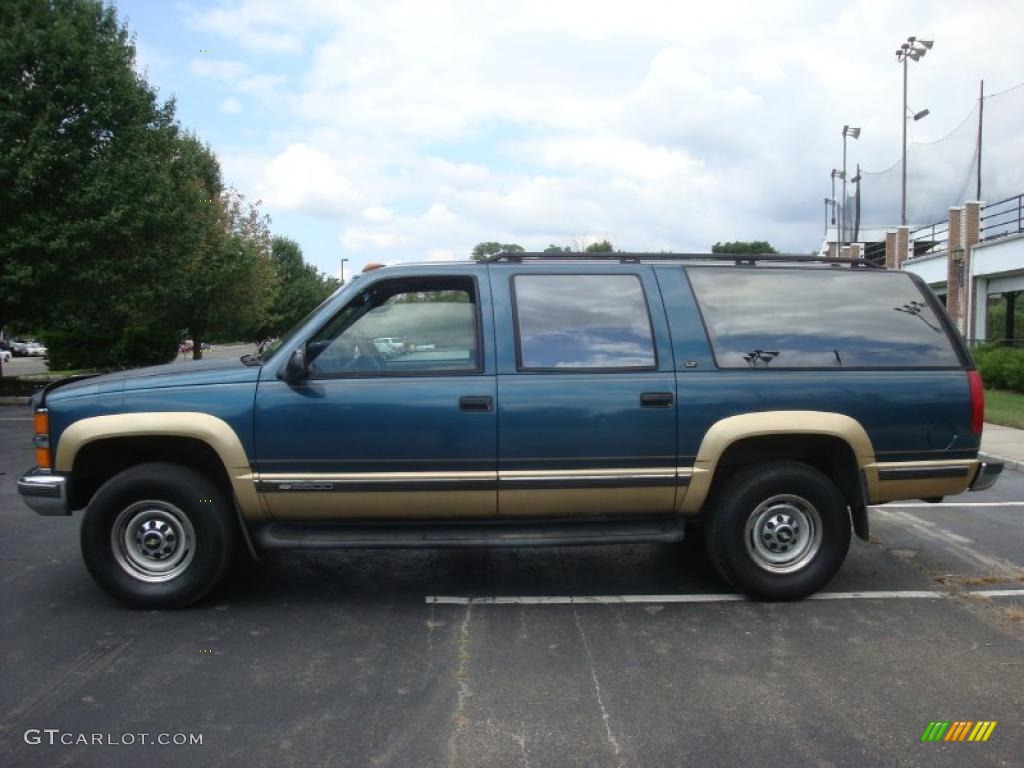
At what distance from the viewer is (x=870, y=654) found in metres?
4.16

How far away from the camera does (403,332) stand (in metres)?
4.79

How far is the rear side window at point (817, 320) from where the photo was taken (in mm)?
4824

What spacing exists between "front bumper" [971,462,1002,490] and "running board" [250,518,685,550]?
71.5 inches

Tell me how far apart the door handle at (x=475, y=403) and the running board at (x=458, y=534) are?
0.70 metres

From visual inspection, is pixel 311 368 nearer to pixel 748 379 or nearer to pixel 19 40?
pixel 748 379

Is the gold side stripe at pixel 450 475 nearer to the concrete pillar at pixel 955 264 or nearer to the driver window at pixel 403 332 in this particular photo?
the driver window at pixel 403 332

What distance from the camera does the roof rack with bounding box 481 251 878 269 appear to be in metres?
4.98

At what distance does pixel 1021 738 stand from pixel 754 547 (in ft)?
5.73

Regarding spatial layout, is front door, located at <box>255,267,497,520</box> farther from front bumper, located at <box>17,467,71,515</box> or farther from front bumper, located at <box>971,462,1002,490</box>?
front bumper, located at <box>971,462,1002,490</box>

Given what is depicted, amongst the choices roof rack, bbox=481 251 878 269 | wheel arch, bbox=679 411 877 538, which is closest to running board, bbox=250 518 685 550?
wheel arch, bbox=679 411 877 538

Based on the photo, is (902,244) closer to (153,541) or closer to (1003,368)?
(1003,368)

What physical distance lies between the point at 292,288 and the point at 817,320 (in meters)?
44.5

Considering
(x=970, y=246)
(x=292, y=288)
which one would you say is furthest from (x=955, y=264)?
(x=292, y=288)

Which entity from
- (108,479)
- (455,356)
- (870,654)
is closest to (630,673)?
(870,654)
